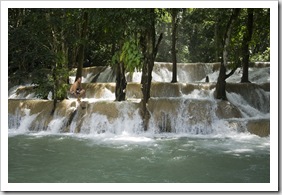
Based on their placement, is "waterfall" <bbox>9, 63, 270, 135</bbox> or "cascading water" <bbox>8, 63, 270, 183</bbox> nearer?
"cascading water" <bbox>8, 63, 270, 183</bbox>

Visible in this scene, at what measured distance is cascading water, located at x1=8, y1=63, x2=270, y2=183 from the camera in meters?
6.81

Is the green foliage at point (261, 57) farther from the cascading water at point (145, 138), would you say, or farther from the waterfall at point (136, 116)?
the waterfall at point (136, 116)

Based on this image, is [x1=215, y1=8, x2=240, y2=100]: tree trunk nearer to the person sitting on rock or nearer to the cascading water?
the cascading water

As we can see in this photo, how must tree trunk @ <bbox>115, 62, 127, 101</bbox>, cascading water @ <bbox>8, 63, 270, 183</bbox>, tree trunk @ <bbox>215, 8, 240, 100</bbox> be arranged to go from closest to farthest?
1. cascading water @ <bbox>8, 63, 270, 183</bbox>
2. tree trunk @ <bbox>215, 8, 240, 100</bbox>
3. tree trunk @ <bbox>115, 62, 127, 101</bbox>

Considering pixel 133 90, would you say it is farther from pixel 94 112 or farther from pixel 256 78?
pixel 256 78

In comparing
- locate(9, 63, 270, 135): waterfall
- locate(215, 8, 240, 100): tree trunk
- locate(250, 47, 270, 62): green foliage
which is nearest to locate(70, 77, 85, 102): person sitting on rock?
locate(9, 63, 270, 135): waterfall

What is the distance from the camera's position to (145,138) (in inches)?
406

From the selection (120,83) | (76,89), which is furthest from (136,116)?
(76,89)

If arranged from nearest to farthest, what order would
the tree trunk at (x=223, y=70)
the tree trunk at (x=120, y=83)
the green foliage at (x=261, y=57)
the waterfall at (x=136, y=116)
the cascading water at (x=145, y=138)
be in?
the cascading water at (x=145, y=138) < the waterfall at (x=136, y=116) < the tree trunk at (x=223, y=70) < the tree trunk at (x=120, y=83) < the green foliage at (x=261, y=57)

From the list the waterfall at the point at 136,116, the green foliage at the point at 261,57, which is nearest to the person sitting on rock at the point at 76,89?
the waterfall at the point at 136,116

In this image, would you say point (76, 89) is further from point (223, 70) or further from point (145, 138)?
point (223, 70)

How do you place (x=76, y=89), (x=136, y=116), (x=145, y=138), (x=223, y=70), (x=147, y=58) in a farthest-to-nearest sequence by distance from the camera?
(x=223, y=70) → (x=147, y=58) → (x=136, y=116) → (x=76, y=89) → (x=145, y=138)

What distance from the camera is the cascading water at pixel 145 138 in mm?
6812
